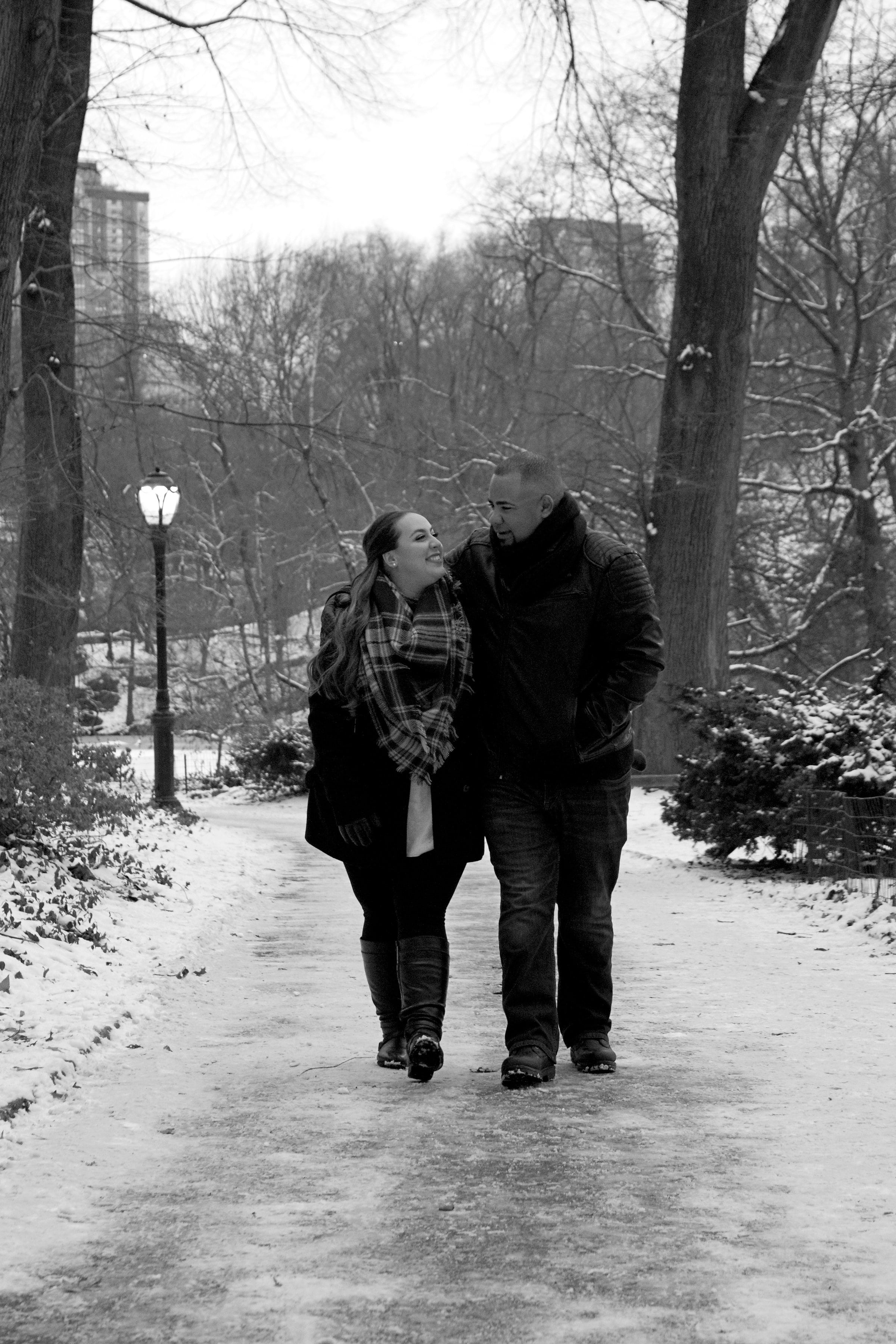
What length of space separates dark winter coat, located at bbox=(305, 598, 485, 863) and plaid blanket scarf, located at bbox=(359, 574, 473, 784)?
0.25 ft

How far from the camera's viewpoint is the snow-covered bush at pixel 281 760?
28.1 meters

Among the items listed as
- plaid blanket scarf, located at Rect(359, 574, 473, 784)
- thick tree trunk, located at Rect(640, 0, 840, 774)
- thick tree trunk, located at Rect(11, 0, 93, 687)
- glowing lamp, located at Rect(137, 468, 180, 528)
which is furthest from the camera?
thick tree trunk, located at Rect(640, 0, 840, 774)

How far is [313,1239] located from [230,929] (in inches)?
237

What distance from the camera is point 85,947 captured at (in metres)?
7.64

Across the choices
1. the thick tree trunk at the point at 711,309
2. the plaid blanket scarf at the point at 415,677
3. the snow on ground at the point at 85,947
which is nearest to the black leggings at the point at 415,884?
the plaid blanket scarf at the point at 415,677

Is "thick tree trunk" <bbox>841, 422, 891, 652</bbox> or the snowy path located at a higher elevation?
"thick tree trunk" <bbox>841, 422, 891, 652</bbox>

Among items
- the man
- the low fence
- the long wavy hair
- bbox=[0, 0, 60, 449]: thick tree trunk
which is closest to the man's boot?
the man

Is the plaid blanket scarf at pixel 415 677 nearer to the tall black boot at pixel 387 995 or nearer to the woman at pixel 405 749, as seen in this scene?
the woman at pixel 405 749

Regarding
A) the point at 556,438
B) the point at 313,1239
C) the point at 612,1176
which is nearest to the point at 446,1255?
the point at 313,1239

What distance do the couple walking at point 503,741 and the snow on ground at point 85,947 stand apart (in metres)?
1.27

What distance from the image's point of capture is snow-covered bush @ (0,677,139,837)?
935cm

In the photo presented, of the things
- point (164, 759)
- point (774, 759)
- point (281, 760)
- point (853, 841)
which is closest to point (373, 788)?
point (853, 841)

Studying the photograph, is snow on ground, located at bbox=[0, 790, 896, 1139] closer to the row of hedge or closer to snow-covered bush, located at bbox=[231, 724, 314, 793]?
the row of hedge

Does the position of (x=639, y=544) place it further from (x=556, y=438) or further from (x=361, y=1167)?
(x=361, y=1167)
